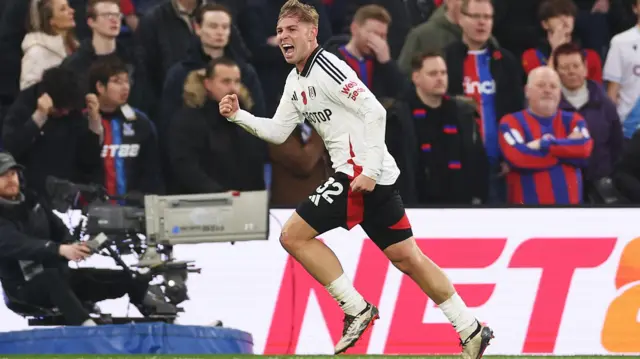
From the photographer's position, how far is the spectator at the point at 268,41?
12.9 m

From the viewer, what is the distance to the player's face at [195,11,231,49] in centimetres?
1193

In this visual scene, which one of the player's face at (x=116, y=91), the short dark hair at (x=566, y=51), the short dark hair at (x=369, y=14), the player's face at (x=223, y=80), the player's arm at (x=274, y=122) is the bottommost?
the player's face at (x=116, y=91)

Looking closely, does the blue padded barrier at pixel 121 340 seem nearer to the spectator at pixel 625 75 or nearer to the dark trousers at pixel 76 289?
the dark trousers at pixel 76 289

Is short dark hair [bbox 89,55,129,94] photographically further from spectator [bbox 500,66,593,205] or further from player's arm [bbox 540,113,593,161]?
player's arm [bbox 540,113,593,161]

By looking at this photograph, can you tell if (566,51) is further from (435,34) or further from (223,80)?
(223,80)

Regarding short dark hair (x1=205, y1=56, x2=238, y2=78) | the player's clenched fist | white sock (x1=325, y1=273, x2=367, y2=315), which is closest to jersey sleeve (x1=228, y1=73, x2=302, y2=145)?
the player's clenched fist

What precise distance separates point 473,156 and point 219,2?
114 inches

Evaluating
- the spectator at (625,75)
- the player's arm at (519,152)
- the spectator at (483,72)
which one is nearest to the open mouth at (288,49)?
the player's arm at (519,152)

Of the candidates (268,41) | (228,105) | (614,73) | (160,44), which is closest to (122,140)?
(160,44)

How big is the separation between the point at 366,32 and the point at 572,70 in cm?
188

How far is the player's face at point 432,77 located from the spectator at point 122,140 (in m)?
2.24

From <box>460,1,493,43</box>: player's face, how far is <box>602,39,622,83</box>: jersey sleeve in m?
1.31

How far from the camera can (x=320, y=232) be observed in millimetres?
8227

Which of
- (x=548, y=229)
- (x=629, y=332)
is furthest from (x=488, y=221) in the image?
(x=629, y=332)
